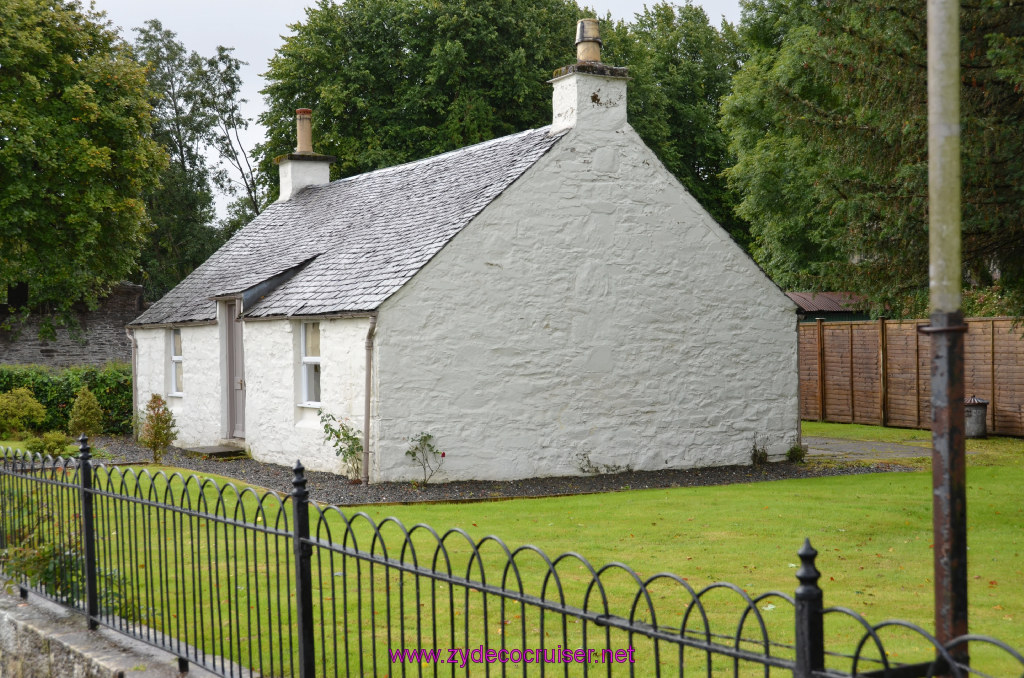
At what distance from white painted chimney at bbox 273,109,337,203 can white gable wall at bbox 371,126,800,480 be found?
449 inches

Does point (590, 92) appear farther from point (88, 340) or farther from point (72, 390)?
point (88, 340)

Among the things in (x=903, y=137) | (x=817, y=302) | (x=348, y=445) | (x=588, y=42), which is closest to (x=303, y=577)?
(x=348, y=445)

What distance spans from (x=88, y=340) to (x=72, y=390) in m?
11.1

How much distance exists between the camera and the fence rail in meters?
20.1

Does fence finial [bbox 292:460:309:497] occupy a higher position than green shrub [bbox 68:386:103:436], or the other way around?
fence finial [bbox 292:460:309:497]

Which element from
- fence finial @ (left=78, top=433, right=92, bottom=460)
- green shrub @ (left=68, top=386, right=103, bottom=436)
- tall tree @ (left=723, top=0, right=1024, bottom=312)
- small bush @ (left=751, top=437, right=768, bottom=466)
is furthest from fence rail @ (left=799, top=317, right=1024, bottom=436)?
green shrub @ (left=68, top=386, right=103, bottom=436)

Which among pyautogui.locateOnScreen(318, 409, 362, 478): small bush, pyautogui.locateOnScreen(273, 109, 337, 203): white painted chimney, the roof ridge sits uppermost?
pyautogui.locateOnScreen(273, 109, 337, 203): white painted chimney

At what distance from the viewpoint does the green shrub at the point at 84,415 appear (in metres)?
21.4

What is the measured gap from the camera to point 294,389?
17.0 meters

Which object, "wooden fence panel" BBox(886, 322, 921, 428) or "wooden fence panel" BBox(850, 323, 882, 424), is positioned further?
"wooden fence panel" BBox(850, 323, 882, 424)

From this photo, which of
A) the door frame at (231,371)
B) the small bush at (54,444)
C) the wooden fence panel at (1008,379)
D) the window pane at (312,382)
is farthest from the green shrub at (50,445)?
the wooden fence panel at (1008,379)

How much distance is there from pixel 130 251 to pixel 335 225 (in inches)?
452

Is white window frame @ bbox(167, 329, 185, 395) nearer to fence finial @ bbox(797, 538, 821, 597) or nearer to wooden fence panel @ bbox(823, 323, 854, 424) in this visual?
wooden fence panel @ bbox(823, 323, 854, 424)

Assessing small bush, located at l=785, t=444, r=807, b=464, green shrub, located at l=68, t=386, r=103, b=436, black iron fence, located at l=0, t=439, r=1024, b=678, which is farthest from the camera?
green shrub, located at l=68, t=386, r=103, b=436
